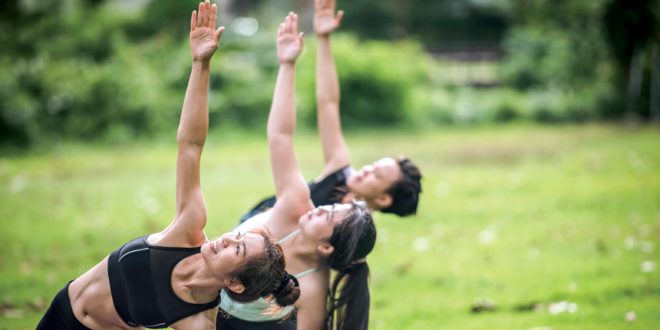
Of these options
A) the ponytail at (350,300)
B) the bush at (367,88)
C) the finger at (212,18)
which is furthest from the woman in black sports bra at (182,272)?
the bush at (367,88)

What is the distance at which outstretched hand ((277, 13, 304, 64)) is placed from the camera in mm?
4723

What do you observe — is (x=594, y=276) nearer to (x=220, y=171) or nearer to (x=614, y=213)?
(x=614, y=213)

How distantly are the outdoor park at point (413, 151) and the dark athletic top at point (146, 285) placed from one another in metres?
2.34

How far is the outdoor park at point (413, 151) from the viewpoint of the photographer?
22.2 feet

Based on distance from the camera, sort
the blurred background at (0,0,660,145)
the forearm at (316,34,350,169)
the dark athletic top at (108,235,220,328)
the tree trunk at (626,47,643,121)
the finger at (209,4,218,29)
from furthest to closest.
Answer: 1. the tree trunk at (626,47,643,121)
2. the blurred background at (0,0,660,145)
3. the forearm at (316,34,350,169)
4. the finger at (209,4,218,29)
5. the dark athletic top at (108,235,220,328)

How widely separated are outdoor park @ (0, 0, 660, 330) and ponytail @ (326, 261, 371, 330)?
1.47 m

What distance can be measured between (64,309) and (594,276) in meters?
4.52

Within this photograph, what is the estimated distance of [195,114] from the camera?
12.1 feet

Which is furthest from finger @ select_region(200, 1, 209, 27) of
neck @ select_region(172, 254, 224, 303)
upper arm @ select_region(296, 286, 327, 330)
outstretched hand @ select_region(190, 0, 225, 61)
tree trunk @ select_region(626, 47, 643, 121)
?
tree trunk @ select_region(626, 47, 643, 121)

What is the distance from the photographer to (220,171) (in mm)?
11625

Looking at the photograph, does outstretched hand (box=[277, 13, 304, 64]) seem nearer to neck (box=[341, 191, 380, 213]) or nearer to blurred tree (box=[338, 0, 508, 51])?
neck (box=[341, 191, 380, 213])

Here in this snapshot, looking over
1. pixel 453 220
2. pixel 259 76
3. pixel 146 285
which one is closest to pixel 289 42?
pixel 146 285

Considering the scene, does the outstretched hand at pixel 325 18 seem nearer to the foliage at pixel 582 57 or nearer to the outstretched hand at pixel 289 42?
the outstretched hand at pixel 289 42

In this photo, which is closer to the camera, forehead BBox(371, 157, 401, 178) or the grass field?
forehead BBox(371, 157, 401, 178)
